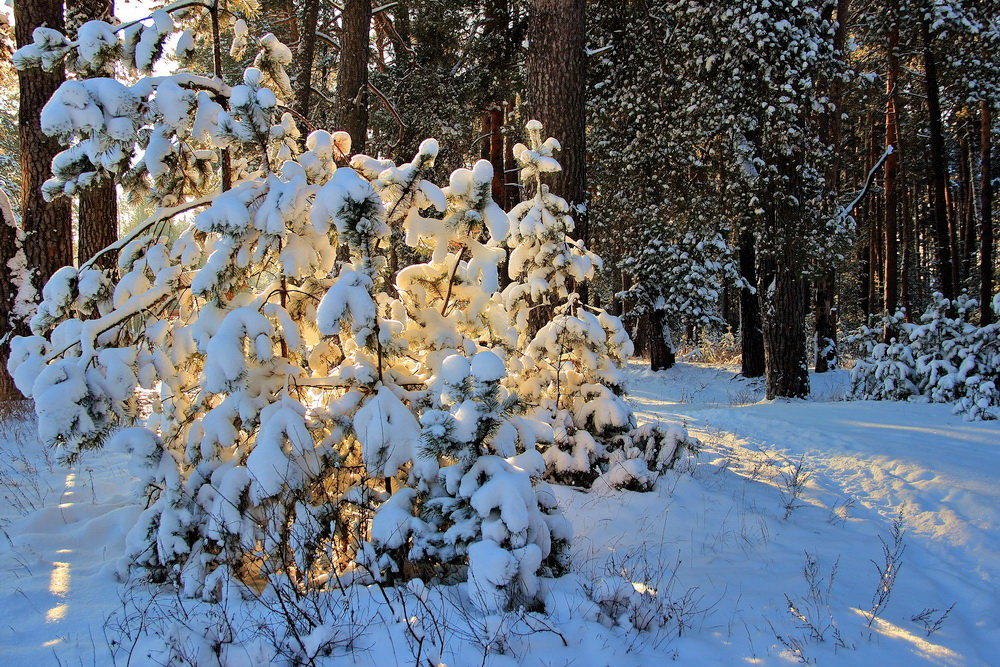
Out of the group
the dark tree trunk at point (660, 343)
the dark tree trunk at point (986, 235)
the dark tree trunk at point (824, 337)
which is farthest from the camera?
the dark tree trunk at point (660, 343)

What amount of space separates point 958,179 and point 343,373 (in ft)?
104

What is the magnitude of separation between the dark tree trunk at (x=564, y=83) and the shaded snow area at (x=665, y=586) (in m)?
3.22

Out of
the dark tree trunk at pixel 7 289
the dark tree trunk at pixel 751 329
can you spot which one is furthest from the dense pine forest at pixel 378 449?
the dark tree trunk at pixel 751 329

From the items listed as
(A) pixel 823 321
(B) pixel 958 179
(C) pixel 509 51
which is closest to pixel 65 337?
(C) pixel 509 51

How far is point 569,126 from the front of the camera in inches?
242

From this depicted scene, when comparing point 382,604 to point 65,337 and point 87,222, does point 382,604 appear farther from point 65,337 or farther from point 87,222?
point 87,222

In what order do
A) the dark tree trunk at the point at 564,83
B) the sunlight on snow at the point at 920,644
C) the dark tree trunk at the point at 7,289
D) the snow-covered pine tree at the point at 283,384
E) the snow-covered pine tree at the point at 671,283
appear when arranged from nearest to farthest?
the sunlight on snow at the point at 920,644, the snow-covered pine tree at the point at 283,384, the dark tree trunk at the point at 564,83, the dark tree trunk at the point at 7,289, the snow-covered pine tree at the point at 671,283

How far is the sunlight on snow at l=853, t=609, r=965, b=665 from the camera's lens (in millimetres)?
2387

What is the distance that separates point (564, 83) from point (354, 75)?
3.10 m

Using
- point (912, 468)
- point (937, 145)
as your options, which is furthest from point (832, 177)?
point (912, 468)

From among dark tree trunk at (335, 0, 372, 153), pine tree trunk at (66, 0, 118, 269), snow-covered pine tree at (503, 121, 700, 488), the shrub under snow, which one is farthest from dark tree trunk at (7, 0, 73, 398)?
snow-covered pine tree at (503, 121, 700, 488)

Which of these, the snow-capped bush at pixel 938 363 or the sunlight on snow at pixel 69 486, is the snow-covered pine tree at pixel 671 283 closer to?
the snow-capped bush at pixel 938 363

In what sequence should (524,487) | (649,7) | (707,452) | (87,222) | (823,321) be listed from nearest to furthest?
1. (524,487)
2. (707,452)
3. (87,222)
4. (649,7)
5. (823,321)

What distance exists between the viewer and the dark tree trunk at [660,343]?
1502cm
